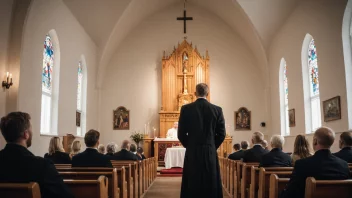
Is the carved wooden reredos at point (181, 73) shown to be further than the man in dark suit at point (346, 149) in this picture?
Yes

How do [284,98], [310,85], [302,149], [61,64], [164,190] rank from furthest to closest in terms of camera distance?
[284,98] → [310,85] → [61,64] → [164,190] → [302,149]

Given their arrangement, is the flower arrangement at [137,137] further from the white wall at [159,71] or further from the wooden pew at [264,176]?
the wooden pew at [264,176]

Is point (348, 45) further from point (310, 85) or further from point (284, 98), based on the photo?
point (284, 98)

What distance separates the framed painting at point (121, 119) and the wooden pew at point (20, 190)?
14512 millimetres

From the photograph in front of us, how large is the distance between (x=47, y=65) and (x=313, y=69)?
28.9 ft

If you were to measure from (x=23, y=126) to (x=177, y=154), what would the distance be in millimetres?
9541

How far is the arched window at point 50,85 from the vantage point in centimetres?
1077

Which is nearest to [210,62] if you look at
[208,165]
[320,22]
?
[320,22]

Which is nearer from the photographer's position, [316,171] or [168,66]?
[316,171]

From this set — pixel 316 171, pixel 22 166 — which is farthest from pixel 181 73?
pixel 22 166

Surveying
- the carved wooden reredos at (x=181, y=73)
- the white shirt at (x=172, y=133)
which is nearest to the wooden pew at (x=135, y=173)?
the white shirt at (x=172, y=133)

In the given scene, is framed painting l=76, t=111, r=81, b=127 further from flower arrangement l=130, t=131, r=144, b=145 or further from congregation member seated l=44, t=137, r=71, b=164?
congregation member seated l=44, t=137, r=71, b=164

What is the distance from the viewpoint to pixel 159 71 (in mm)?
17078

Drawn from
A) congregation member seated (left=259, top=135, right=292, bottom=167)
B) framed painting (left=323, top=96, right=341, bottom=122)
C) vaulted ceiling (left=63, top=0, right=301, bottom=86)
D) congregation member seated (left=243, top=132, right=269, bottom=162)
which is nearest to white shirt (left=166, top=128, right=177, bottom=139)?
vaulted ceiling (left=63, top=0, right=301, bottom=86)
